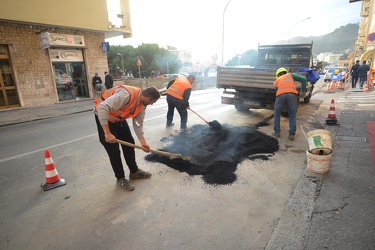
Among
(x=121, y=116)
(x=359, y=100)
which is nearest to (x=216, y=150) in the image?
(x=121, y=116)

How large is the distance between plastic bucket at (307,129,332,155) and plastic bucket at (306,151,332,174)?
11cm

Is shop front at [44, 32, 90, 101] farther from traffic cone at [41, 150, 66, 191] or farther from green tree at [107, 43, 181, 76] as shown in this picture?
green tree at [107, 43, 181, 76]

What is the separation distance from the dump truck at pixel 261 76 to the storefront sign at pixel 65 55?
1018 centimetres

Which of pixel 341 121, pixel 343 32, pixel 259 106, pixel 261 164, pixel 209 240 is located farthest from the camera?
pixel 343 32

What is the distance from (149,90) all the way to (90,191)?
175cm

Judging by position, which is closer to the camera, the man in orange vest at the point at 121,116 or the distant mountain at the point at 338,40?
the man in orange vest at the point at 121,116

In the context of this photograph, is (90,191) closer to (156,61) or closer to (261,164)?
(261,164)

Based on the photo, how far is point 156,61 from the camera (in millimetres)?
48281

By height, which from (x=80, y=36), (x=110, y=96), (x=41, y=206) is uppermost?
(x=80, y=36)

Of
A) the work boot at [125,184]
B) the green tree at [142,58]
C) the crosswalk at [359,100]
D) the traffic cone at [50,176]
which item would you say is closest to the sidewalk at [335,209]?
the work boot at [125,184]

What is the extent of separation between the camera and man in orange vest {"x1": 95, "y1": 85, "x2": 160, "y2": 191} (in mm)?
2779

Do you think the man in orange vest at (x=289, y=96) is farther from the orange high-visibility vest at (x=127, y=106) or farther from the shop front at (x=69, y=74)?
the shop front at (x=69, y=74)

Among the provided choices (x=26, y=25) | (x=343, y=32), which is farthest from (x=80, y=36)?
(x=343, y=32)

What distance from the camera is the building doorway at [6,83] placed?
10.9 metres
